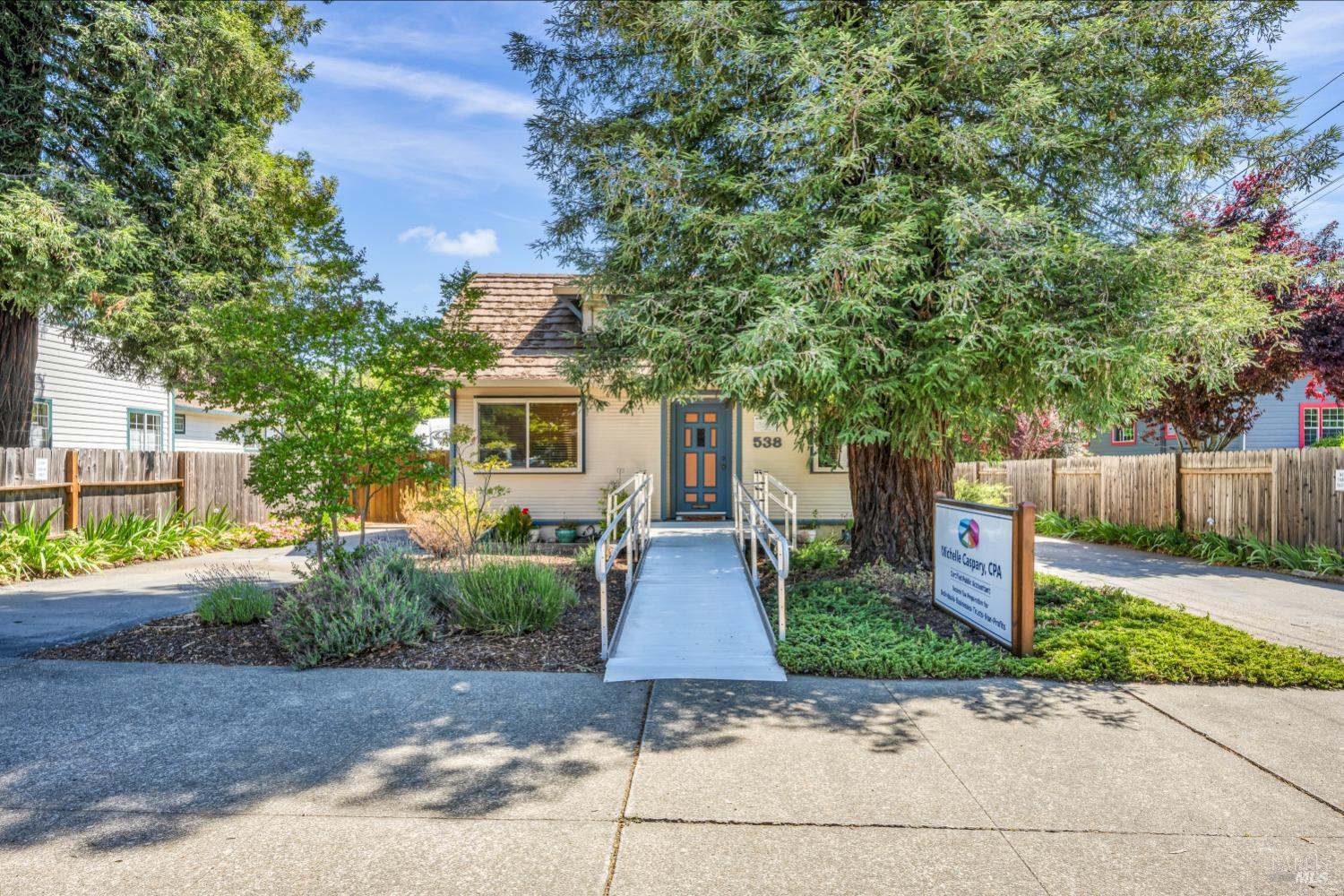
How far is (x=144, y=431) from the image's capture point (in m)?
18.5

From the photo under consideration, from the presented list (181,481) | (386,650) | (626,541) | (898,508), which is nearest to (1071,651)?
(898,508)

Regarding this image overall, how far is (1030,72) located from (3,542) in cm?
1386

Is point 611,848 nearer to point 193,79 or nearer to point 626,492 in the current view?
point 626,492

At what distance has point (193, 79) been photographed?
486 inches

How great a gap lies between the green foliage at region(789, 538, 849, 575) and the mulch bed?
339cm

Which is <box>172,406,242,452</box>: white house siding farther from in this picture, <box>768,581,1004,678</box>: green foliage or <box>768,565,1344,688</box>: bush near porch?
<box>768,565,1344,688</box>: bush near porch

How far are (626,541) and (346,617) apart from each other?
3503 millimetres

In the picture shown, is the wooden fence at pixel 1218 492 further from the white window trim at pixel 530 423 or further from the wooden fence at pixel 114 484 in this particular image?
the wooden fence at pixel 114 484

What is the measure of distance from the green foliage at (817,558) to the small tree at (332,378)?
15.6ft

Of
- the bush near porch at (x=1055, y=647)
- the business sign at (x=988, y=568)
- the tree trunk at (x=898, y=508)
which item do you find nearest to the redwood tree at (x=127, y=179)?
the tree trunk at (x=898, y=508)

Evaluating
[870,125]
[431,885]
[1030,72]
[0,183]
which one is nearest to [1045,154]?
[1030,72]

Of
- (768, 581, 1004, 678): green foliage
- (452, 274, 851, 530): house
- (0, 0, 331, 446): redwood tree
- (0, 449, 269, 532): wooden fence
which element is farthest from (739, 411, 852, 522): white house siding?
(0, 0, 331, 446): redwood tree

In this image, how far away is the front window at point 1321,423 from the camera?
20.7 m

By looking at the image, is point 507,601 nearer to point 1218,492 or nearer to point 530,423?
point 530,423
